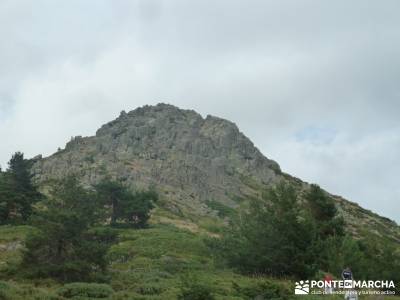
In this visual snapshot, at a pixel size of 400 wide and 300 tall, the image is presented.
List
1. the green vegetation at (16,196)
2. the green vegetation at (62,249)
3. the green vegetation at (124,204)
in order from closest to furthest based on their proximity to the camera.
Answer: the green vegetation at (62,249), the green vegetation at (16,196), the green vegetation at (124,204)

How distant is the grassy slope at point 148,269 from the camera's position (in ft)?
76.0

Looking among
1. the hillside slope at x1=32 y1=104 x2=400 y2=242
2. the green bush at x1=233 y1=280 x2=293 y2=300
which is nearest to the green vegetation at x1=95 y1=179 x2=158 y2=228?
the hillside slope at x1=32 y1=104 x2=400 y2=242

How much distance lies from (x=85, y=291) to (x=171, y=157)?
104 meters

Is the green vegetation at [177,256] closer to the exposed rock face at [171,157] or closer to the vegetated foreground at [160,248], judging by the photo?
the vegetated foreground at [160,248]

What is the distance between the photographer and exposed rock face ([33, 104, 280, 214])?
108 m

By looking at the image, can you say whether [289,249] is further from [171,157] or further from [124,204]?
[171,157]

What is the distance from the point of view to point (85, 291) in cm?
2311

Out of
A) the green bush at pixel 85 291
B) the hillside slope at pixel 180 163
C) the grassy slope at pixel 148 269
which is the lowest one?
the green bush at pixel 85 291

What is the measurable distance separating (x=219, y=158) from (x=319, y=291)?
12546cm

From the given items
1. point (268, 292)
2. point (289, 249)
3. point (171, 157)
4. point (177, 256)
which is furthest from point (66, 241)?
point (171, 157)

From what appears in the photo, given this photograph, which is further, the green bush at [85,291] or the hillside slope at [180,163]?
the hillside slope at [180,163]

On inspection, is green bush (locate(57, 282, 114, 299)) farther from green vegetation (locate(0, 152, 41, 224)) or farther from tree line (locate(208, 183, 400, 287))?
green vegetation (locate(0, 152, 41, 224))

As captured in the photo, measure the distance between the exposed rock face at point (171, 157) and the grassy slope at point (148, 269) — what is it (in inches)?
2035

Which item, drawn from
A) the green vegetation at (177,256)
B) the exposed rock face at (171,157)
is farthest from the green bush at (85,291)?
the exposed rock face at (171,157)
